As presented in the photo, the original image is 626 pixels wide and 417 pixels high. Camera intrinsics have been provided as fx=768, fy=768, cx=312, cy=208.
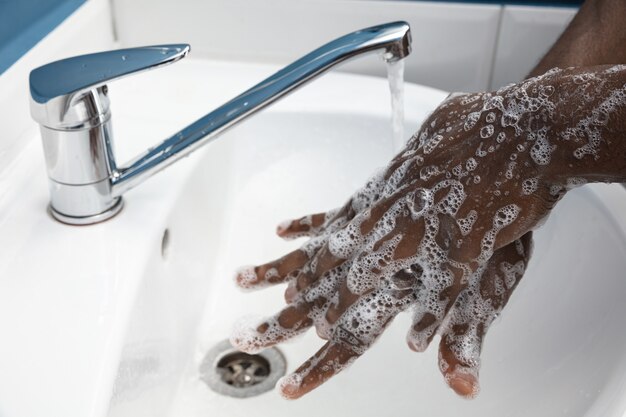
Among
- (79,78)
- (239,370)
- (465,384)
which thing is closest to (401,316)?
(239,370)

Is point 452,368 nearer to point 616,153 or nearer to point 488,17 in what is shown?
point 616,153

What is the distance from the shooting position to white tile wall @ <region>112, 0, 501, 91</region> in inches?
35.5

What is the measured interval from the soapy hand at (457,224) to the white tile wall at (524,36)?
356mm

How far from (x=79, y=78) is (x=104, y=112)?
4cm

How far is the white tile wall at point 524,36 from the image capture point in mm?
889

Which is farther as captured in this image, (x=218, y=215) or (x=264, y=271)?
(x=218, y=215)

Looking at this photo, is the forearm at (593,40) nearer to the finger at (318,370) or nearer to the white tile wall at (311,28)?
the white tile wall at (311,28)

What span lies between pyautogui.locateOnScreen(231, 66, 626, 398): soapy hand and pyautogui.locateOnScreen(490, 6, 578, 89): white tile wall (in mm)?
356

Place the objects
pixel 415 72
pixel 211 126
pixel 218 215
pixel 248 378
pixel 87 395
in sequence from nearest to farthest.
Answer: pixel 87 395, pixel 211 126, pixel 248 378, pixel 218 215, pixel 415 72

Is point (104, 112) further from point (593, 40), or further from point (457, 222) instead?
point (593, 40)

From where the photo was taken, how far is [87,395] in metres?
0.48

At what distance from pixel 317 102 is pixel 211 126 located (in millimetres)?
289

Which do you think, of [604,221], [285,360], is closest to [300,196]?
[285,360]

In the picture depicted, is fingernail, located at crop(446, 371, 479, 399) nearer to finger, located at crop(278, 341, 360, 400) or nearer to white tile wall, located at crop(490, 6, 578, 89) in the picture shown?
finger, located at crop(278, 341, 360, 400)
